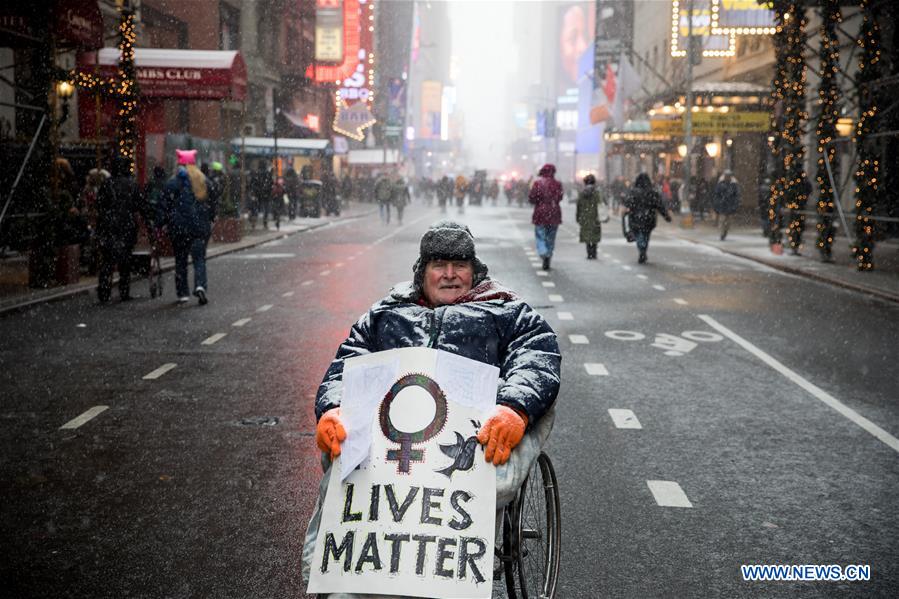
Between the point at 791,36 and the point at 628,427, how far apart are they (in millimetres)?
19854

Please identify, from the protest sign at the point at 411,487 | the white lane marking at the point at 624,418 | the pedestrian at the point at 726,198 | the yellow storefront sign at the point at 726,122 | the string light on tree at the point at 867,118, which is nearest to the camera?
the protest sign at the point at 411,487

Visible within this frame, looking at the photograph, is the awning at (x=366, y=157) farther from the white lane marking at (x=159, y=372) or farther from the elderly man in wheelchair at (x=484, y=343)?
Result: the elderly man in wheelchair at (x=484, y=343)

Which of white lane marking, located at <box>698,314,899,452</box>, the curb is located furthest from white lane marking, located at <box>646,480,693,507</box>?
the curb

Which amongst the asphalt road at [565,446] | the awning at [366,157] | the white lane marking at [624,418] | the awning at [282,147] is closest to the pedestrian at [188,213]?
the asphalt road at [565,446]

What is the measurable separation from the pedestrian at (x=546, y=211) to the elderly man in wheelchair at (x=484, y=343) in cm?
1667

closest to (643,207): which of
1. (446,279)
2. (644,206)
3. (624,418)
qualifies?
(644,206)

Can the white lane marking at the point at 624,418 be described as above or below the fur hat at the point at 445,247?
below

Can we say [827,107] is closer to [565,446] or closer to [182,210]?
[182,210]

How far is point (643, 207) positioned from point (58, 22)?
1173 cm

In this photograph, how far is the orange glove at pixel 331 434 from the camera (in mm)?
3285

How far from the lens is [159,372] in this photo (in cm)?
959

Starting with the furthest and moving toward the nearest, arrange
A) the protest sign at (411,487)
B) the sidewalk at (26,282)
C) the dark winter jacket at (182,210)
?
the sidewalk at (26,282) → the dark winter jacket at (182,210) → the protest sign at (411,487)

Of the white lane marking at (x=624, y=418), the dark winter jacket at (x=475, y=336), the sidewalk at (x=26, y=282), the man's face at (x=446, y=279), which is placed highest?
the man's face at (x=446, y=279)

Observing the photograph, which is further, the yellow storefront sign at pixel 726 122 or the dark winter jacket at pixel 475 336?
the yellow storefront sign at pixel 726 122
